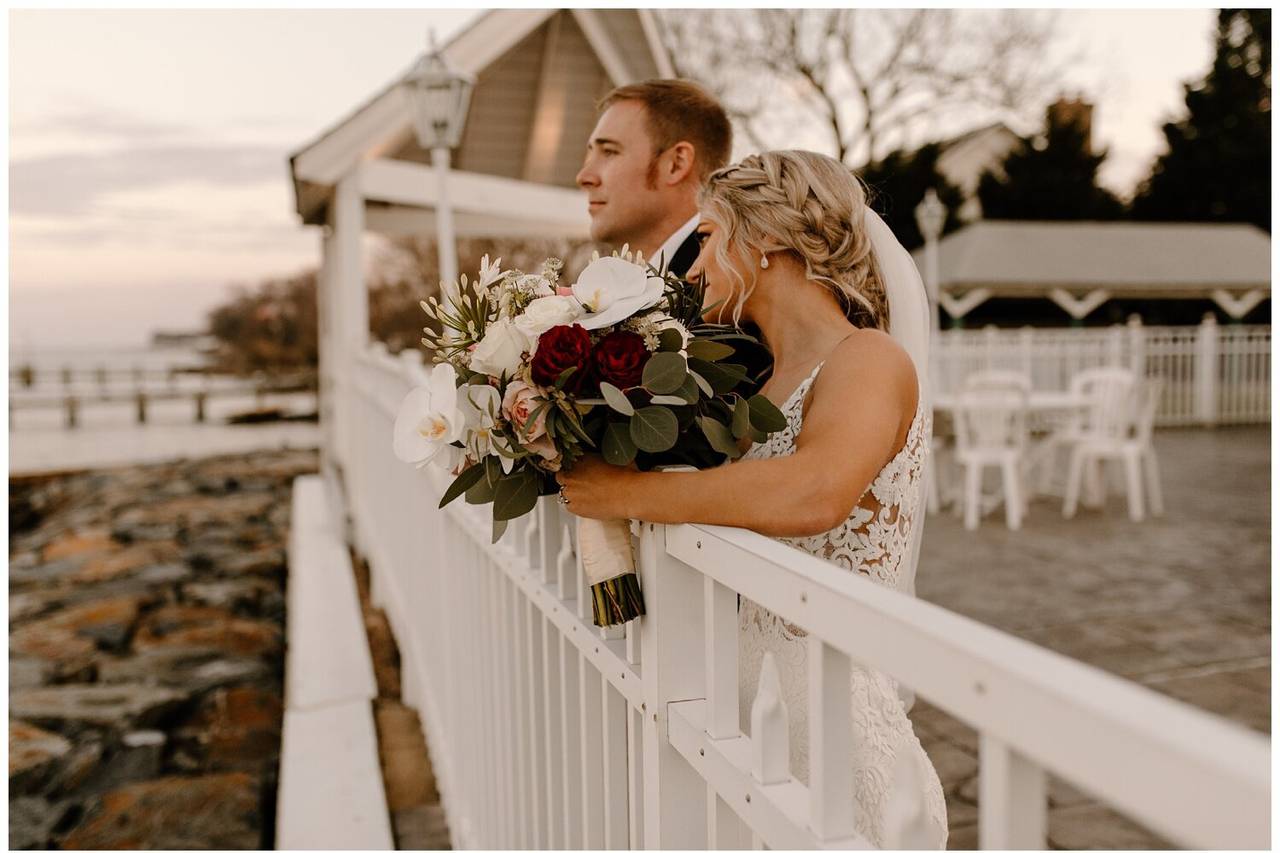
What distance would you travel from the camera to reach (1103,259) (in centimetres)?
2220

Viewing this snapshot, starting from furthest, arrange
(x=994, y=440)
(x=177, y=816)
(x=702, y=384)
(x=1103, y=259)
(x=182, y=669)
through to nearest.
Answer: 1. (x=1103, y=259)
2. (x=994, y=440)
3. (x=182, y=669)
4. (x=177, y=816)
5. (x=702, y=384)

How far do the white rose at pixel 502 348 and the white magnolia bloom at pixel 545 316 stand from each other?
0.02 metres

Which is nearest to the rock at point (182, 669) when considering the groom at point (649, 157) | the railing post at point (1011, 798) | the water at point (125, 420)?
the groom at point (649, 157)

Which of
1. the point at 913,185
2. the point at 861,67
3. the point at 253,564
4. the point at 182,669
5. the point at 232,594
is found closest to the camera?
the point at 182,669

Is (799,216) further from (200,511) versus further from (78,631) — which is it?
(200,511)

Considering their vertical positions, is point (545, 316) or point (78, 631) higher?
point (545, 316)

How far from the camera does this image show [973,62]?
24.7 meters

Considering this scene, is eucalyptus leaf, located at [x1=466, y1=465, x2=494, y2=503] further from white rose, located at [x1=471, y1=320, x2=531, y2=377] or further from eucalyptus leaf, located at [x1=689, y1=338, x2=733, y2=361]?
eucalyptus leaf, located at [x1=689, y1=338, x2=733, y2=361]

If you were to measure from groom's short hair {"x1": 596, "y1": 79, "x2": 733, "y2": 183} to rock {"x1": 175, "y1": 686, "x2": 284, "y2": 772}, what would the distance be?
322 centimetres

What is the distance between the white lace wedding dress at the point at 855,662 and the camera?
176cm

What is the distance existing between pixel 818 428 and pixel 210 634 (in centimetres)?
557

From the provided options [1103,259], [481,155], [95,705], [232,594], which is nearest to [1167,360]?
[1103,259]

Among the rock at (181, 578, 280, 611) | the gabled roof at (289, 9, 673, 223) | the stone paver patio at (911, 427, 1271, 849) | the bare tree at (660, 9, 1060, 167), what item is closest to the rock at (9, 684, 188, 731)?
the rock at (181, 578, 280, 611)

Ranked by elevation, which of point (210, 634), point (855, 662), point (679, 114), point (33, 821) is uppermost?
point (679, 114)
